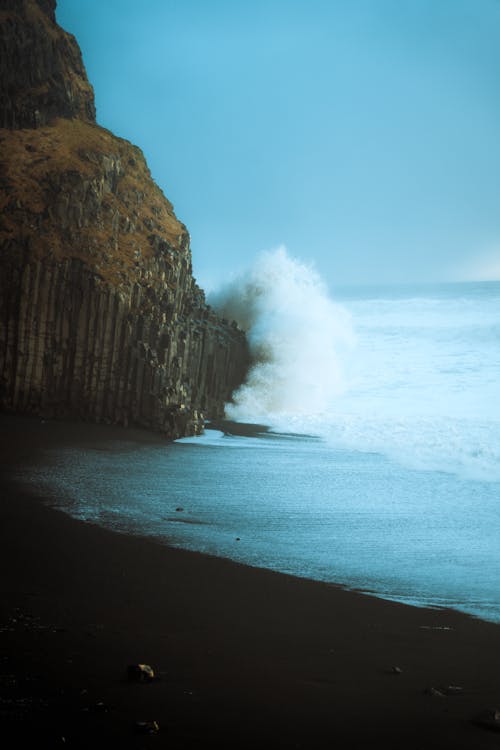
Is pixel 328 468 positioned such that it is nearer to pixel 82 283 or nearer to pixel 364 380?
pixel 82 283

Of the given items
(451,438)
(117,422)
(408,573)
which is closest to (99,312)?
(117,422)

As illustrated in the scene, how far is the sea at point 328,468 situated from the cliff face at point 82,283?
3.66 ft

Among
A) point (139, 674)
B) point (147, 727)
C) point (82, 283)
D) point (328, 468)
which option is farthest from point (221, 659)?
point (82, 283)

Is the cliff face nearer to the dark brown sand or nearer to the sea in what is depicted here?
the sea

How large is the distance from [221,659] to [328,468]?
5.18m

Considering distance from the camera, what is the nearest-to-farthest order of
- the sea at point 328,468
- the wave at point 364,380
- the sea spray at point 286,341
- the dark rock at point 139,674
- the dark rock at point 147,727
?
the dark rock at point 147,727
the dark rock at point 139,674
the sea at point 328,468
the wave at point 364,380
the sea spray at point 286,341

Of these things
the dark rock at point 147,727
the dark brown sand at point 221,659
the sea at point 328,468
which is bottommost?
the dark rock at point 147,727

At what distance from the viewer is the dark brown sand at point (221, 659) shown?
2.12 metres

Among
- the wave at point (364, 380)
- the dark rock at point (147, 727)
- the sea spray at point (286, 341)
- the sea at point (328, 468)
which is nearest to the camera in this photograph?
the dark rock at point (147, 727)

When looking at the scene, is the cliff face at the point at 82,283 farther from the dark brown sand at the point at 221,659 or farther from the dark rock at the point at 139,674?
the dark rock at the point at 139,674


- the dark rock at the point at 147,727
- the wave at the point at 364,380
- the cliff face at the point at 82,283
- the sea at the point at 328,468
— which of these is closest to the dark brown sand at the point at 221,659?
the dark rock at the point at 147,727

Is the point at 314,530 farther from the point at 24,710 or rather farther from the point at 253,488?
the point at 24,710

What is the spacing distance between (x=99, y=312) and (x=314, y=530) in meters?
6.06

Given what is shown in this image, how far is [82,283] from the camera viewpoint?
1028cm
